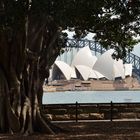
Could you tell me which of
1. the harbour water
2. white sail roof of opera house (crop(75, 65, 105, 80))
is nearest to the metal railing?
the harbour water

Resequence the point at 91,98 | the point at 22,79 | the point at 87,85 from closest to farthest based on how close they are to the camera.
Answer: the point at 22,79
the point at 91,98
the point at 87,85

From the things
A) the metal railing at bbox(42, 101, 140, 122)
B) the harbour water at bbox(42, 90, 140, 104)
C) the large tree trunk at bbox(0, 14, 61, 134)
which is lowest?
the harbour water at bbox(42, 90, 140, 104)

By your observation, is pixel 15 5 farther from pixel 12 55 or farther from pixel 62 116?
pixel 62 116

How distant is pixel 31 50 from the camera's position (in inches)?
567

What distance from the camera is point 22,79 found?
14180 mm

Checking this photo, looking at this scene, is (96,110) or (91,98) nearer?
(96,110)

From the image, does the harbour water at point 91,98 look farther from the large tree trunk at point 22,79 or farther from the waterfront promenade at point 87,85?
the large tree trunk at point 22,79

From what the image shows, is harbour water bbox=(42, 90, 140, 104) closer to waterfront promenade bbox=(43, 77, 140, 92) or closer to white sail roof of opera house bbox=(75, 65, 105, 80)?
white sail roof of opera house bbox=(75, 65, 105, 80)

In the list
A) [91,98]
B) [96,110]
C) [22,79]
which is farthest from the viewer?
[91,98]

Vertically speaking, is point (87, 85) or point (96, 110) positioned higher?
point (96, 110)

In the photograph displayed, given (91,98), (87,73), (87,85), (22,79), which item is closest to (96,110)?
(22,79)

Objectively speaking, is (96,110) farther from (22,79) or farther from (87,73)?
(87,73)

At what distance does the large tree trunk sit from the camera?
1392cm

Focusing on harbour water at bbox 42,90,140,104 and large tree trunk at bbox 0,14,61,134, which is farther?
harbour water at bbox 42,90,140,104
